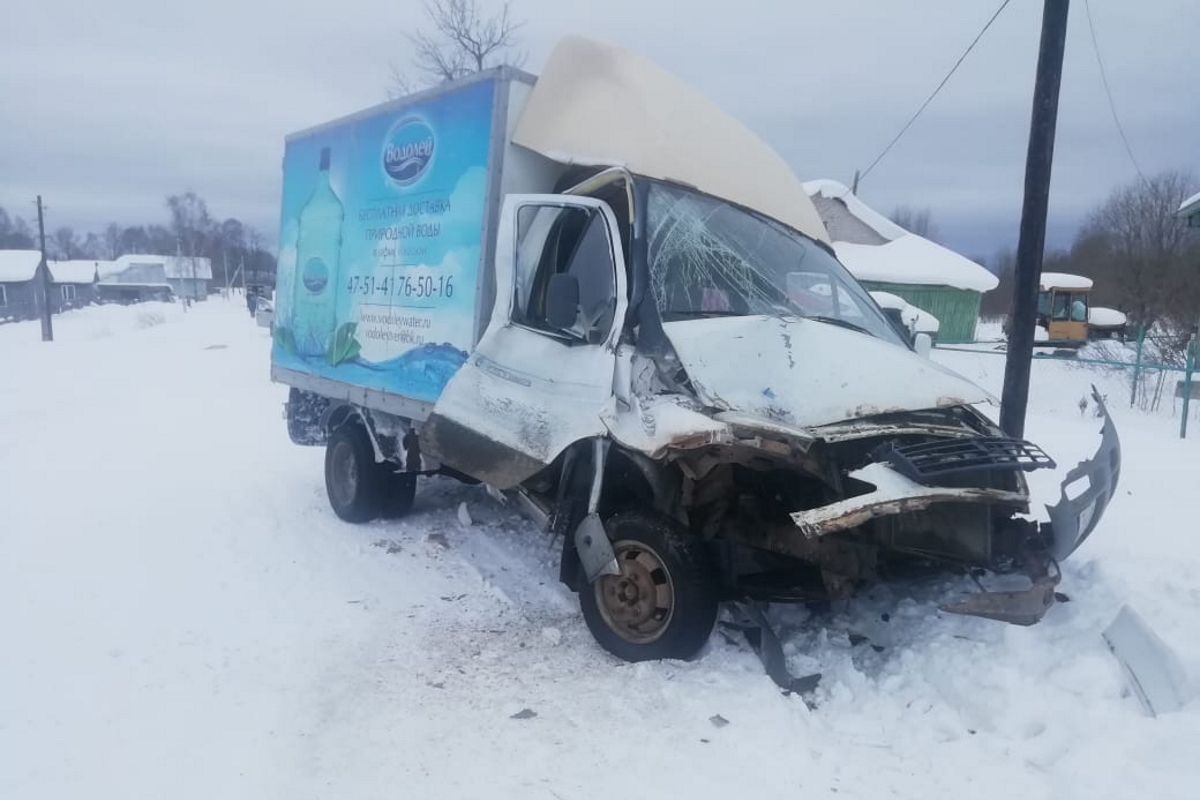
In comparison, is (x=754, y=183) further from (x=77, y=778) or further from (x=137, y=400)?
(x=137, y=400)

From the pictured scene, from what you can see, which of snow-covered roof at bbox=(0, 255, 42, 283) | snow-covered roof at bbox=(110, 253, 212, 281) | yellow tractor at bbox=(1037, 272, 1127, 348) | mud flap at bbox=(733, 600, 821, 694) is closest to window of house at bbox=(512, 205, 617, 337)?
mud flap at bbox=(733, 600, 821, 694)

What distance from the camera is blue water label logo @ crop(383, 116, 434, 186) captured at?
18.8ft

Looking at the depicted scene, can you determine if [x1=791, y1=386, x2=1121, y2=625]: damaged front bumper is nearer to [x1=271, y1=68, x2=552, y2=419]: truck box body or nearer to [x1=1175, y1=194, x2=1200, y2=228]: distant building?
[x1=271, y1=68, x2=552, y2=419]: truck box body

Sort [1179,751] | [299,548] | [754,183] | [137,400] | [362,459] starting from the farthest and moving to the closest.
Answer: [137,400] < [362,459] < [299,548] < [754,183] < [1179,751]

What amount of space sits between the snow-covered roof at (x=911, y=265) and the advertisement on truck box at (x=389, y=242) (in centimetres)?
2188

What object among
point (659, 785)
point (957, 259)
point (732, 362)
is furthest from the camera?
point (957, 259)

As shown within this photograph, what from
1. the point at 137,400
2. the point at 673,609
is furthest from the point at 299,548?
the point at 137,400

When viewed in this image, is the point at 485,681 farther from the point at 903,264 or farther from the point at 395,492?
the point at 903,264

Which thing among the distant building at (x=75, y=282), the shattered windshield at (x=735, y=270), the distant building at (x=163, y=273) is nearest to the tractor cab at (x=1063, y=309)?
the shattered windshield at (x=735, y=270)

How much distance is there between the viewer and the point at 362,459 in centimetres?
680

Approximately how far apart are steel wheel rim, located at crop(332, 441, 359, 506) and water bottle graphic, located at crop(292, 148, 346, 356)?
2.78 ft

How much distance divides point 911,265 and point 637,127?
26374mm

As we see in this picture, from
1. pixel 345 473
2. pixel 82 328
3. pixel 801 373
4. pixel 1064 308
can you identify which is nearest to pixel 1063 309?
pixel 1064 308

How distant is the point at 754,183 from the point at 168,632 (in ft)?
A: 14.0
